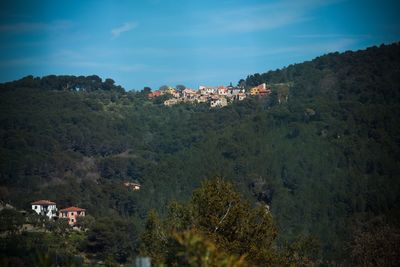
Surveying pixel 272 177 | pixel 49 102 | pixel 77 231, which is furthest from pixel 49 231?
pixel 49 102

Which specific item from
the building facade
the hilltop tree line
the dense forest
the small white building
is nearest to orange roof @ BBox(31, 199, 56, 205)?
the small white building

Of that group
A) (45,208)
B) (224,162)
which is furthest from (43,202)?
(224,162)

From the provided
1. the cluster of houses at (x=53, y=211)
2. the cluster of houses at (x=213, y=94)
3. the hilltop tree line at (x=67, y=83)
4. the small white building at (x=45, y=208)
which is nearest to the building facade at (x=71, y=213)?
the cluster of houses at (x=53, y=211)

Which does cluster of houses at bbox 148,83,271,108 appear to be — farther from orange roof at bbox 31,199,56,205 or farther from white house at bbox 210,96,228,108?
orange roof at bbox 31,199,56,205

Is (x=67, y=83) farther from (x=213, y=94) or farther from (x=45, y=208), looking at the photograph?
(x=45, y=208)

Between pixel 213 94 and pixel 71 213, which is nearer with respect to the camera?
pixel 71 213
